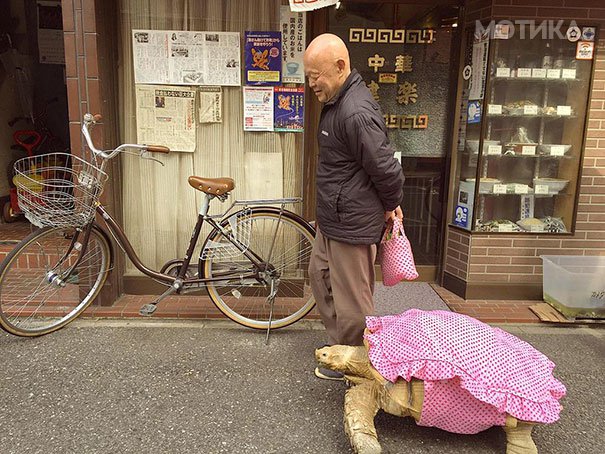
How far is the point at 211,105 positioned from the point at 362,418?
3.04 m

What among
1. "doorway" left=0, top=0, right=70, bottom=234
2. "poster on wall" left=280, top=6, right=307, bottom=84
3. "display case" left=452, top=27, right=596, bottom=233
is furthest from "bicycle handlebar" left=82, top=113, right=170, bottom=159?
"doorway" left=0, top=0, right=70, bottom=234

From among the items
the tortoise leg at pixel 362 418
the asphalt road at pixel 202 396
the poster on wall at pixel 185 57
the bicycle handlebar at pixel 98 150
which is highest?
the poster on wall at pixel 185 57

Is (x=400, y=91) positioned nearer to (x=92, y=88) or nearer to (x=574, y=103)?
(x=574, y=103)

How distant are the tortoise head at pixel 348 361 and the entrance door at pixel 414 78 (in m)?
2.49

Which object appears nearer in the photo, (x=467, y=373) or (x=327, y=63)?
(x=467, y=373)

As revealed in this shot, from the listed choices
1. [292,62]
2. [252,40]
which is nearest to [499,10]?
[292,62]

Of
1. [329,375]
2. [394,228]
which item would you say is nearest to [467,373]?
[394,228]

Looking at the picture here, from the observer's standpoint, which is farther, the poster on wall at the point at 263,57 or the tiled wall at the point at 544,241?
the tiled wall at the point at 544,241

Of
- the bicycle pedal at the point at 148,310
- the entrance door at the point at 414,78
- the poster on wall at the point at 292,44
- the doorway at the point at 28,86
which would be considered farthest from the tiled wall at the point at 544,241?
the doorway at the point at 28,86

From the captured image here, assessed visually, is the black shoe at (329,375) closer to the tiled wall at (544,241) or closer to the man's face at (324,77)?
the man's face at (324,77)

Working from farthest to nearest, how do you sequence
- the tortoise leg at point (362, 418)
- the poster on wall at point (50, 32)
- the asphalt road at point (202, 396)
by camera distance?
the poster on wall at point (50, 32)
the asphalt road at point (202, 396)
the tortoise leg at point (362, 418)

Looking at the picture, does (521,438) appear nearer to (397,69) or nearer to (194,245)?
(194,245)

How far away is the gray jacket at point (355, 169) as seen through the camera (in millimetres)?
2885

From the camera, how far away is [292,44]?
4461 millimetres
